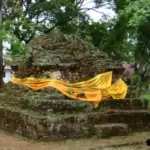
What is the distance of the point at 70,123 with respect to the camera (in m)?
11.3

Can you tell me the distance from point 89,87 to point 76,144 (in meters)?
2.45

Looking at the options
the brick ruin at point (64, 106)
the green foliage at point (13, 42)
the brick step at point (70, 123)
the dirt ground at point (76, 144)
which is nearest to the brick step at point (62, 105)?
the brick ruin at point (64, 106)

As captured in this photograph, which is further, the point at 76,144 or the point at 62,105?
the point at 62,105

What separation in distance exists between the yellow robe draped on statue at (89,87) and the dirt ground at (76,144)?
4.95ft

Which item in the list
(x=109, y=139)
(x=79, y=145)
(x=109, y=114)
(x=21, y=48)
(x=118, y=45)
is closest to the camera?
(x=79, y=145)

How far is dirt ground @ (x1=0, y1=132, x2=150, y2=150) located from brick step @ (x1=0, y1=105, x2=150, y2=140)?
0.82ft

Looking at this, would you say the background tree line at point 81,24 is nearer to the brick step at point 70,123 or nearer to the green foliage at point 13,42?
the green foliage at point 13,42

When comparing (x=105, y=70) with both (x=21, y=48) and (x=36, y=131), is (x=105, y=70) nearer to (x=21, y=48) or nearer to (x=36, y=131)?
(x=36, y=131)

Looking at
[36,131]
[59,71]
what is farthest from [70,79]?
[36,131]

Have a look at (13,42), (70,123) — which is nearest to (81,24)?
(13,42)

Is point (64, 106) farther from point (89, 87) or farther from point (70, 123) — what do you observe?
point (89, 87)

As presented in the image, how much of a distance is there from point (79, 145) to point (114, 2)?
51.4 ft

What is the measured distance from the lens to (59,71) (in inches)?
512

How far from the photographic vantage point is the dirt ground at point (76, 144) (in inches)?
405
